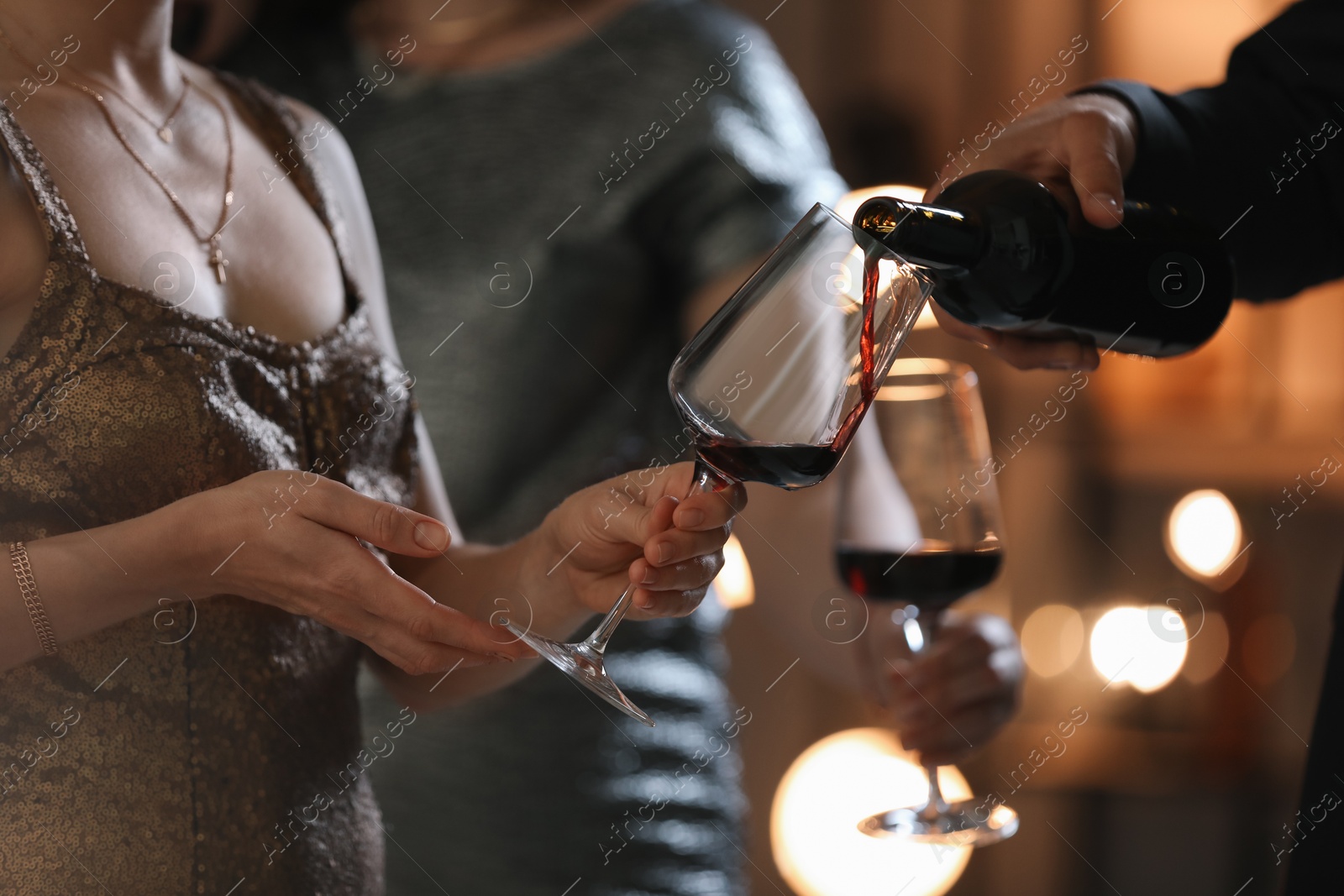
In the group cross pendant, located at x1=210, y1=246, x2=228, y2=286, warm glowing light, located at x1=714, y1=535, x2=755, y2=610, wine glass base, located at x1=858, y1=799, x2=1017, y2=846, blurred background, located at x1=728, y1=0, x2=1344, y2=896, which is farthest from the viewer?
blurred background, located at x1=728, y1=0, x2=1344, y2=896

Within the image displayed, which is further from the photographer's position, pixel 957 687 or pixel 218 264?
pixel 957 687

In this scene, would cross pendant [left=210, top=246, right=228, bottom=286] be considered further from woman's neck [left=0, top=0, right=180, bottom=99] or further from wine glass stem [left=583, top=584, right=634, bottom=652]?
wine glass stem [left=583, top=584, right=634, bottom=652]

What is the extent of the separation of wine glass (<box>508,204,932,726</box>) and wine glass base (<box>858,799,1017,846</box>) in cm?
29

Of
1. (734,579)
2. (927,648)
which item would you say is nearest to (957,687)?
(927,648)

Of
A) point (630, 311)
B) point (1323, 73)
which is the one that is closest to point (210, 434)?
point (630, 311)

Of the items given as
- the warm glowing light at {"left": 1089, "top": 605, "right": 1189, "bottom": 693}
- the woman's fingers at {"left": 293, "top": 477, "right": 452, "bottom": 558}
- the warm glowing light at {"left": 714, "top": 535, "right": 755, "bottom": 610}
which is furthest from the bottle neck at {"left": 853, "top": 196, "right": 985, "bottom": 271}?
the warm glowing light at {"left": 1089, "top": 605, "right": 1189, "bottom": 693}

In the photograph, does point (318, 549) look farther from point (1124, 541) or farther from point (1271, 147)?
point (1124, 541)

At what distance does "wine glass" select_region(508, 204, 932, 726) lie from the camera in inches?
20.1

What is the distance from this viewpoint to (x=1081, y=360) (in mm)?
672

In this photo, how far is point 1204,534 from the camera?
2379 mm

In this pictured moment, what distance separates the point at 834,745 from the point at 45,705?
1787mm

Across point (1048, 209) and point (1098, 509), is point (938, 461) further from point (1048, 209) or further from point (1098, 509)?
point (1098, 509)

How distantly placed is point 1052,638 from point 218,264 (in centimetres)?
219

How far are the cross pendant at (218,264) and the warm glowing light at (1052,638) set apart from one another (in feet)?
7.02
